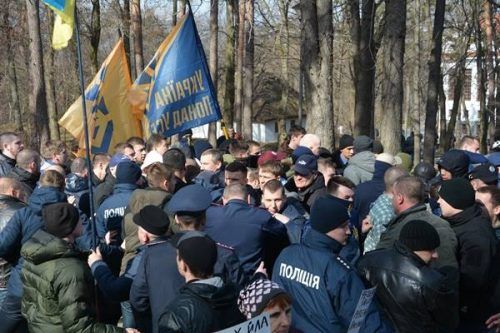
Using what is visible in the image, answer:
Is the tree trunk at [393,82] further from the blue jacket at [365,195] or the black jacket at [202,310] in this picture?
the black jacket at [202,310]

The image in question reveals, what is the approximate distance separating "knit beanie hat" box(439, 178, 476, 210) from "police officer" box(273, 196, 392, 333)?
1.36 m

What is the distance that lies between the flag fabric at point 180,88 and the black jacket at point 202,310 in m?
6.09

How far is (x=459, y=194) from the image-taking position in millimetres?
5316

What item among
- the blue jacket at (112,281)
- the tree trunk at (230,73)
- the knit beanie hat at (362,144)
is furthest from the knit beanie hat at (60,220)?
the tree trunk at (230,73)

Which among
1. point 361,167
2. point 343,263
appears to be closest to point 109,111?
point 361,167

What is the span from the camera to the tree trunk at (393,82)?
39.4ft

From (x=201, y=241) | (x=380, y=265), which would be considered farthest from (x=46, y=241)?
(x=380, y=265)

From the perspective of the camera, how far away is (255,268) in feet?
17.7

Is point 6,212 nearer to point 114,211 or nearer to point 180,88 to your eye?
point 114,211

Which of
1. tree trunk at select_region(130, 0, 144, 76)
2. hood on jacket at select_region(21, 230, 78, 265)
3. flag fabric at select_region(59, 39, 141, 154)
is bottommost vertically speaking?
hood on jacket at select_region(21, 230, 78, 265)

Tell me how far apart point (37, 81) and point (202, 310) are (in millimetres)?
15059

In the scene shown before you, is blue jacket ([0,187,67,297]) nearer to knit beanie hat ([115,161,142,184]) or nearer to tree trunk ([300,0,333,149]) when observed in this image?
knit beanie hat ([115,161,142,184])

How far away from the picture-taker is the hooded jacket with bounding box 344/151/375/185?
830 centimetres

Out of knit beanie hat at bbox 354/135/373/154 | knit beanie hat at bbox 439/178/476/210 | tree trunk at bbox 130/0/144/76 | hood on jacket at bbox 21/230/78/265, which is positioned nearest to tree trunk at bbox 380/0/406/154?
knit beanie hat at bbox 354/135/373/154
